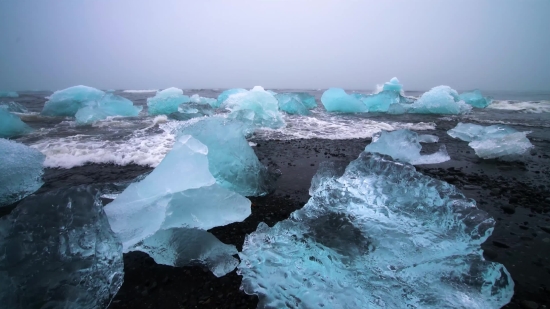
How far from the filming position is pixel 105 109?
378 inches

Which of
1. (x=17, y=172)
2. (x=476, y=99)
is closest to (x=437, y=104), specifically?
(x=476, y=99)

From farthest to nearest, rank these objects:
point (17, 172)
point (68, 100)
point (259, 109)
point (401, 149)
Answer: point (68, 100) → point (259, 109) → point (401, 149) → point (17, 172)

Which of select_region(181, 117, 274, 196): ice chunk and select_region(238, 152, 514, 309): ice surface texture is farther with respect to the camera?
select_region(181, 117, 274, 196): ice chunk

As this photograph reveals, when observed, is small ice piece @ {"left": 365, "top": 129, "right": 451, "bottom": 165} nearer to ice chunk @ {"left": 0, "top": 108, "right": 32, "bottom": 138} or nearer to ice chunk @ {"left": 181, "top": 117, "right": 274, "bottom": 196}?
ice chunk @ {"left": 181, "top": 117, "right": 274, "bottom": 196}

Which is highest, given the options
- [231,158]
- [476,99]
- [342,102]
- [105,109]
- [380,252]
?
[476,99]

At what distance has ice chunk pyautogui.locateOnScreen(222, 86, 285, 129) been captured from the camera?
8.28 meters

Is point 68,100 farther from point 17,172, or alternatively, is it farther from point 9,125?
point 17,172

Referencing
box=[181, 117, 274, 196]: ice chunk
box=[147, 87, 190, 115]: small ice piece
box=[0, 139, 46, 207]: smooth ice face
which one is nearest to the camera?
box=[0, 139, 46, 207]: smooth ice face

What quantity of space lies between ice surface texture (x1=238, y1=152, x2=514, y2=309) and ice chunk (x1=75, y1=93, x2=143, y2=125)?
9015 millimetres

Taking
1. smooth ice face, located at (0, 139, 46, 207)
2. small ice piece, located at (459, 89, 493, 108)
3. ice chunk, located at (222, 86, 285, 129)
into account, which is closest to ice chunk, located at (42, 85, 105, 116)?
ice chunk, located at (222, 86, 285, 129)

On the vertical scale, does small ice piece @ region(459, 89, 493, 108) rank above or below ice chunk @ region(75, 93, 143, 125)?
above

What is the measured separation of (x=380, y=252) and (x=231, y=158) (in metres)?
2.12

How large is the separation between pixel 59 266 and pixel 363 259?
2.18m

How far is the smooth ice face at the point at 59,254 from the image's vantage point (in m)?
1.48
